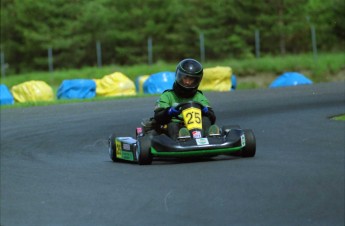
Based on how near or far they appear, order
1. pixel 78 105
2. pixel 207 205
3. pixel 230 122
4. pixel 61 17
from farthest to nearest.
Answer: pixel 61 17 < pixel 78 105 < pixel 230 122 < pixel 207 205

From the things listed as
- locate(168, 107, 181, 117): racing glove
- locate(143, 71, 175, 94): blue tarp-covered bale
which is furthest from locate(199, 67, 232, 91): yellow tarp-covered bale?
locate(168, 107, 181, 117): racing glove

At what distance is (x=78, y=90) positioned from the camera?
25.7m

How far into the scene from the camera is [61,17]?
51.7m

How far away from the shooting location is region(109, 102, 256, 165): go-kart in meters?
9.70

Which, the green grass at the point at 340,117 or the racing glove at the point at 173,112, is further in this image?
the green grass at the point at 340,117

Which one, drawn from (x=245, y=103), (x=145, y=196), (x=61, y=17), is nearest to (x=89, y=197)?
(x=145, y=196)

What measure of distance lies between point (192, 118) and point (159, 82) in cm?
1579

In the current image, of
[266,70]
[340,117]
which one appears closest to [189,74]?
[340,117]

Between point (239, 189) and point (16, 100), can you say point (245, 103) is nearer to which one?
point (16, 100)

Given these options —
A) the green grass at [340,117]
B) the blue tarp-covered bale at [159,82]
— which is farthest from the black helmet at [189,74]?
the blue tarp-covered bale at [159,82]

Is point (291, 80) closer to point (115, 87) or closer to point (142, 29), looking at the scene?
point (115, 87)

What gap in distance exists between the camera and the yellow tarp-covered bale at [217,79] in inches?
1026

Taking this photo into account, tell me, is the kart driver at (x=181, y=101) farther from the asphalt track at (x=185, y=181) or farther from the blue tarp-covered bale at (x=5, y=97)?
the blue tarp-covered bale at (x=5, y=97)

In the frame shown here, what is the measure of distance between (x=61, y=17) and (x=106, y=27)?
2.69 meters
